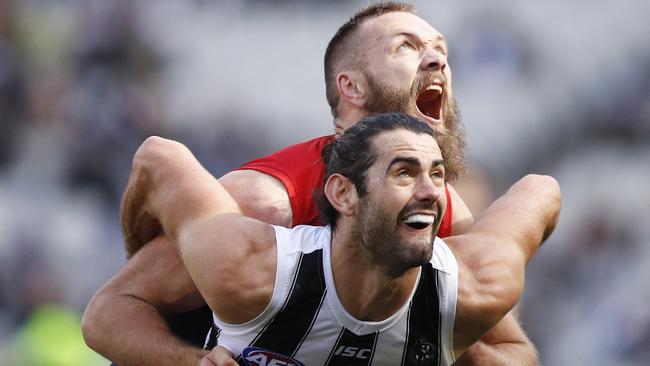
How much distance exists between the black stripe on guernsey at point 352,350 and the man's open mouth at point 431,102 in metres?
1.09

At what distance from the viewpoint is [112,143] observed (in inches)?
348

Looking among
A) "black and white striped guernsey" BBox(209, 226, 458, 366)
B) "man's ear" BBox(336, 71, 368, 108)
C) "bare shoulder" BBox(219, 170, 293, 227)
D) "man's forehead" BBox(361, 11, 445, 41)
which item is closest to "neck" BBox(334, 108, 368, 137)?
"man's ear" BBox(336, 71, 368, 108)

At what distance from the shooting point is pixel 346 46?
15.9 ft

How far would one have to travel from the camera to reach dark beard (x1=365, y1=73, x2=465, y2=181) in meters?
4.47

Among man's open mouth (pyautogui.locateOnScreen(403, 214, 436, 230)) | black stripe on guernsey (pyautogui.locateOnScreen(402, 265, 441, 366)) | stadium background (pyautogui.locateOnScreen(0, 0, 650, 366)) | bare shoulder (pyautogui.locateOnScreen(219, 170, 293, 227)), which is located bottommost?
stadium background (pyautogui.locateOnScreen(0, 0, 650, 366))

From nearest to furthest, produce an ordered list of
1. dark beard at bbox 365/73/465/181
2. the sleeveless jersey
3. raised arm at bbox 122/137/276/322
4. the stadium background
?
1. raised arm at bbox 122/137/276/322
2. the sleeveless jersey
3. dark beard at bbox 365/73/465/181
4. the stadium background

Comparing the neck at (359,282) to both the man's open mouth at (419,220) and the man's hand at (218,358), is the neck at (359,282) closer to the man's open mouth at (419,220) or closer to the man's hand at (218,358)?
the man's open mouth at (419,220)

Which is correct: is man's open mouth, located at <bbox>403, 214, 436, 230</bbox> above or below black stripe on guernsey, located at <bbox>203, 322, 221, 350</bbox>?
above

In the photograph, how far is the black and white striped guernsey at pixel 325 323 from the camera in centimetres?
374

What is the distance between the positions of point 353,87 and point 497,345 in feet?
3.87

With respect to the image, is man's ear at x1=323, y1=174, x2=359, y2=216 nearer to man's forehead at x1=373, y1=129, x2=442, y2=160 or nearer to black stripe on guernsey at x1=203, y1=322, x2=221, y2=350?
man's forehead at x1=373, y1=129, x2=442, y2=160

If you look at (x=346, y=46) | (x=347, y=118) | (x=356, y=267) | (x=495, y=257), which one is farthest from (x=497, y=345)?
(x=346, y=46)

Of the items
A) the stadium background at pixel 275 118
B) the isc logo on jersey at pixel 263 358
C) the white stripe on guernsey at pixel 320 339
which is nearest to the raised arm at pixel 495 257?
the white stripe on guernsey at pixel 320 339

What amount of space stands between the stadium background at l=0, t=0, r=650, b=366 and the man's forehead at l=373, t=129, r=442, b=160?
428 cm
